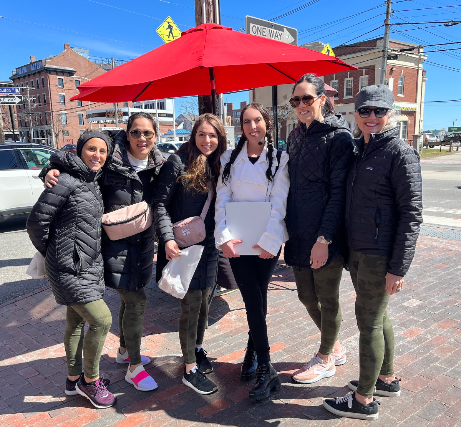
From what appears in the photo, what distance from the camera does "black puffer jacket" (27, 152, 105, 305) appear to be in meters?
2.31

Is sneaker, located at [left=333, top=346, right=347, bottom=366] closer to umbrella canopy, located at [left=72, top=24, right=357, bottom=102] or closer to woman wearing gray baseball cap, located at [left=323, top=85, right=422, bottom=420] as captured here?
woman wearing gray baseball cap, located at [left=323, top=85, right=422, bottom=420]

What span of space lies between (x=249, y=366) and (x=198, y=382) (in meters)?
0.41

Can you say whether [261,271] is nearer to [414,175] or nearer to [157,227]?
[157,227]

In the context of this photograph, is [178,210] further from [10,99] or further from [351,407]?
[10,99]

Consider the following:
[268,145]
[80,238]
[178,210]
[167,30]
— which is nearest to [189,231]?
A: [178,210]

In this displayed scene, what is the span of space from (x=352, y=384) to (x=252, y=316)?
2.76ft

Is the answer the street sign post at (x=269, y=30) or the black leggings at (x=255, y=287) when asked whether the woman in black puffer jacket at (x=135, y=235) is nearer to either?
the black leggings at (x=255, y=287)

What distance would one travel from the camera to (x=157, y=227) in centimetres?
260

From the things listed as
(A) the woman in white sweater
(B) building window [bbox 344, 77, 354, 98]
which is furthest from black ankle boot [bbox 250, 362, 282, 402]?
(B) building window [bbox 344, 77, 354, 98]

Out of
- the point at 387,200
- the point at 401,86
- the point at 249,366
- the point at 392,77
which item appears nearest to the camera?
the point at 387,200

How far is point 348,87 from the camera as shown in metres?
34.1

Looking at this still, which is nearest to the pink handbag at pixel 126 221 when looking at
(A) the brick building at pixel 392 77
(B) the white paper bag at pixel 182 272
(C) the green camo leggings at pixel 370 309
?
(B) the white paper bag at pixel 182 272

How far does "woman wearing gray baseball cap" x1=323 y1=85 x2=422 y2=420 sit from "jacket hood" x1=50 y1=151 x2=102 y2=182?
167cm

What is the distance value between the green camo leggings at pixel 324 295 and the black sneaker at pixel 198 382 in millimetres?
872
